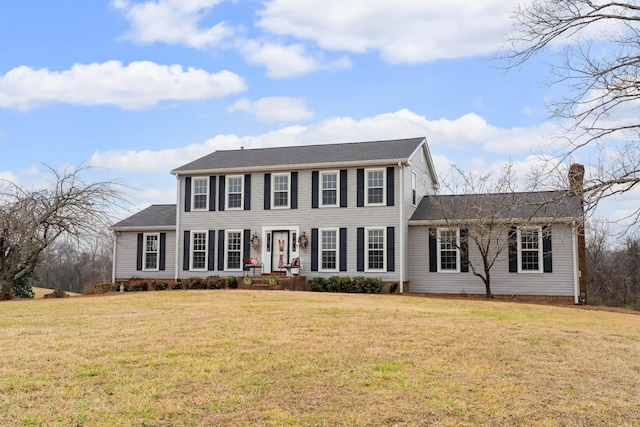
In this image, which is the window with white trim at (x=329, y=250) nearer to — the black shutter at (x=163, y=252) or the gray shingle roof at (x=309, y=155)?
the gray shingle roof at (x=309, y=155)

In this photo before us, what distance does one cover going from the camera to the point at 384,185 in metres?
25.0

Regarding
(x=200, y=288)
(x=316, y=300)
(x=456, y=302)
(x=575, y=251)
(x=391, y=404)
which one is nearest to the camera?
(x=391, y=404)

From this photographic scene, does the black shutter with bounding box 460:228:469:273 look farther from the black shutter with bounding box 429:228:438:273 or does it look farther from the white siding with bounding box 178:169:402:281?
the white siding with bounding box 178:169:402:281

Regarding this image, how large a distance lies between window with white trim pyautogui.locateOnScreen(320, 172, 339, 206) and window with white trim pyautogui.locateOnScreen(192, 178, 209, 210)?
18.4ft

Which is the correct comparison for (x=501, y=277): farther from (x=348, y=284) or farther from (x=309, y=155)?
(x=309, y=155)

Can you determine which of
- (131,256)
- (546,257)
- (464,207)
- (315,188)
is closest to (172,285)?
(131,256)

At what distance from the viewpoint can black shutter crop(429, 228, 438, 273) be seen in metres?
24.9

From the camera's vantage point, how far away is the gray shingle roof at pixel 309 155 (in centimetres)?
2588

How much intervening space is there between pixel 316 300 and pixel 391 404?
1158cm

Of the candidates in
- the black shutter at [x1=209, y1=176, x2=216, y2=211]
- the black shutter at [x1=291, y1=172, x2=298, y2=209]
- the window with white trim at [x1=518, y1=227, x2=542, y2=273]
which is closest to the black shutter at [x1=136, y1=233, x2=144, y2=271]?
the black shutter at [x1=209, y1=176, x2=216, y2=211]

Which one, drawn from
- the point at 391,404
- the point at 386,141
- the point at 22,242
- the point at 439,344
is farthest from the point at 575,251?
the point at 22,242

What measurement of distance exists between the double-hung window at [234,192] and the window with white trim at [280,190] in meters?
1.63

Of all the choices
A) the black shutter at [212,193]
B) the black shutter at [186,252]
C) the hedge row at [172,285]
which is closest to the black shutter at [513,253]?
the hedge row at [172,285]

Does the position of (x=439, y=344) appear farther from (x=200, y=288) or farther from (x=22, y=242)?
(x=22, y=242)
